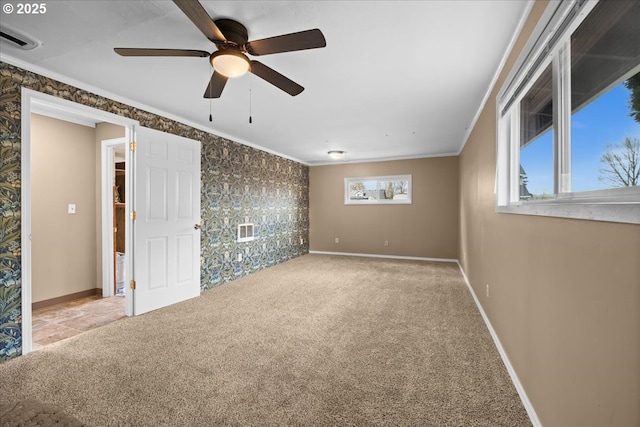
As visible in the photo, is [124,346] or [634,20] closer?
[634,20]

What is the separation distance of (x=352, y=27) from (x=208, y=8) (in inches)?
36.0

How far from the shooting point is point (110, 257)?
3.90 metres

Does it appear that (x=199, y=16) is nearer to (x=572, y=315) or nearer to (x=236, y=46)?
(x=236, y=46)

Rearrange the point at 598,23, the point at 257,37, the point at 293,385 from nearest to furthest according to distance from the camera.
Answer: the point at 598,23
the point at 293,385
the point at 257,37

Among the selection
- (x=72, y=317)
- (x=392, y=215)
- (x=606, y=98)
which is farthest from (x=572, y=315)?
(x=392, y=215)

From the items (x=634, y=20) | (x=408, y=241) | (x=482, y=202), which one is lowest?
(x=408, y=241)

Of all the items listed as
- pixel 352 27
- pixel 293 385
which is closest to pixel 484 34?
pixel 352 27

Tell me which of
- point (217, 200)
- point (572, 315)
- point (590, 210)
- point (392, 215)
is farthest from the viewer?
point (392, 215)

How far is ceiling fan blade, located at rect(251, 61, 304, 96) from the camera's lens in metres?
1.95

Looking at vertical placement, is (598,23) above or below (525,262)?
above

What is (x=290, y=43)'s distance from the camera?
5.39ft

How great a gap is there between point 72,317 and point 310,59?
12.3ft

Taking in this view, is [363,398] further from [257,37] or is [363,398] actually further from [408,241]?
[408,241]

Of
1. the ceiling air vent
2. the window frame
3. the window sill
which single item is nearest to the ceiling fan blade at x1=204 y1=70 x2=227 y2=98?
the ceiling air vent
